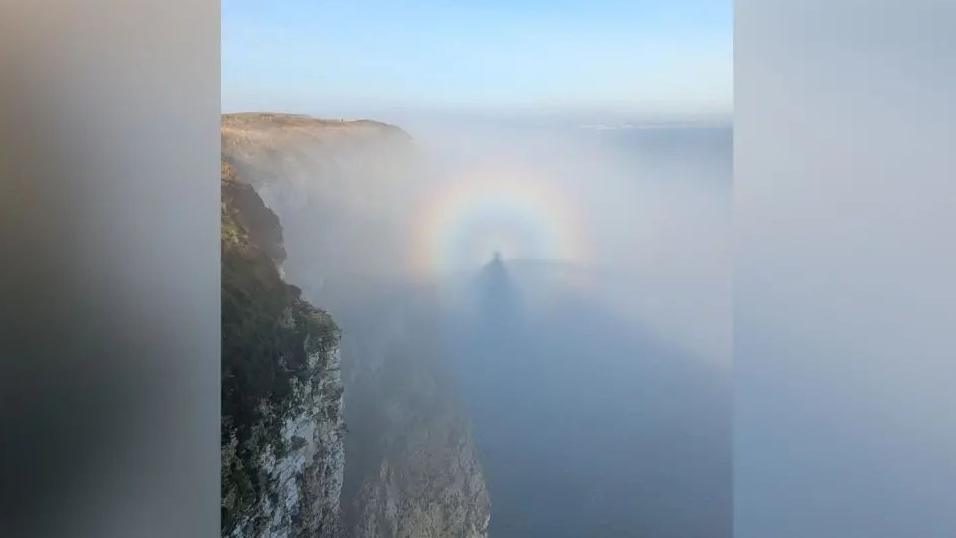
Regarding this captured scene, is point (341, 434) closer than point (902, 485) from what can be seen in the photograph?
No

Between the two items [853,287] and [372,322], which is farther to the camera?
[372,322]

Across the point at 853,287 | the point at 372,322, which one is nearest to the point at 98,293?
the point at 372,322

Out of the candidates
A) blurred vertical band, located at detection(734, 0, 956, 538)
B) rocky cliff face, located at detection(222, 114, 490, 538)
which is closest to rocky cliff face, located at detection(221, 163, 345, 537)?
rocky cliff face, located at detection(222, 114, 490, 538)

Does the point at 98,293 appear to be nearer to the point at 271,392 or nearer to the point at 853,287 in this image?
the point at 271,392

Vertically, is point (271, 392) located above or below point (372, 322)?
Result: below

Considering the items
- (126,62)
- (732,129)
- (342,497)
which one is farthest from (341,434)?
(732,129)

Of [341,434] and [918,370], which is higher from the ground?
[918,370]

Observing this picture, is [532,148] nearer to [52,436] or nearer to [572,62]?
[572,62]
